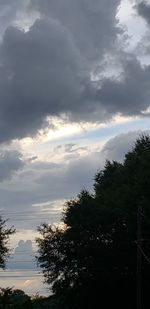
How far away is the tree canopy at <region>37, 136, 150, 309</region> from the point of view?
65.4 metres

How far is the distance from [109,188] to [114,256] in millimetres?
12210

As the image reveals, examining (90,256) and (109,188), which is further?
(109,188)

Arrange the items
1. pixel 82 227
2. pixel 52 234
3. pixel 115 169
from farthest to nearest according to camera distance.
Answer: pixel 115 169 → pixel 52 234 → pixel 82 227

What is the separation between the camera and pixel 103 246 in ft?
218

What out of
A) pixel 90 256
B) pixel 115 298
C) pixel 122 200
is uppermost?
pixel 122 200

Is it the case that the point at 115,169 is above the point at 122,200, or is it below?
above

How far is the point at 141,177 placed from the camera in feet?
219

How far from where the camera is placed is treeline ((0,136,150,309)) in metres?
65.3

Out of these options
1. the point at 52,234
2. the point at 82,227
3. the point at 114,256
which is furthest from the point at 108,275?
the point at 52,234

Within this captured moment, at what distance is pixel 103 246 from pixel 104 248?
24 centimetres

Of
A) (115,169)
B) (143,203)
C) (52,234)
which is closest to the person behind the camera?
(143,203)

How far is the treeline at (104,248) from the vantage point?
65.3 meters

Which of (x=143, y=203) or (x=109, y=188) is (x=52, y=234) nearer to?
(x=109, y=188)

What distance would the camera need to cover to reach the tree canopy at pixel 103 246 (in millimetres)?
65438
